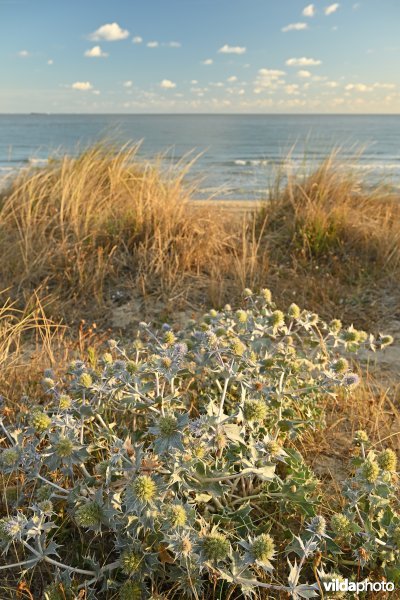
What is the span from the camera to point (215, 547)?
143 cm

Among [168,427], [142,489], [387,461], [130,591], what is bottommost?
[130,591]

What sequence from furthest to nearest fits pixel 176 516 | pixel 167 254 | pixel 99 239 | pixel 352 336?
pixel 99 239 → pixel 167 254 → pixel 352 336 → pixel 176 516

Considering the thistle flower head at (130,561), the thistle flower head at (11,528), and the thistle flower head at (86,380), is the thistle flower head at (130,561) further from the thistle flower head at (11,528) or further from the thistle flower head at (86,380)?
the thistle flower head at (86,380)

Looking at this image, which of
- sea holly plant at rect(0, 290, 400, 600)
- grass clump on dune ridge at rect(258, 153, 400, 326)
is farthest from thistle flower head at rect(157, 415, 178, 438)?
grass clump on dune ridge at rect(258, 153, 400, 326)

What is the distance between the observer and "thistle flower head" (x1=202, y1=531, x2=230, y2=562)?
1.42 meters

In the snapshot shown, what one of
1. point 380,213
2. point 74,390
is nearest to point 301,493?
point 74,390

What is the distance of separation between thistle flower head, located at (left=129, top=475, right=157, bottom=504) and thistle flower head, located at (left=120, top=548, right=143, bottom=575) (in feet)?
0.87

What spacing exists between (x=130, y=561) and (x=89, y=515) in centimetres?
19

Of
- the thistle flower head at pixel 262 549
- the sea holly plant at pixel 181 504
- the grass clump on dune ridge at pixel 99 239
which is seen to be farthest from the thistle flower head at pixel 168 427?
the grass clump on dune ridge at pixel 99 239

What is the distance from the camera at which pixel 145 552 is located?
153 cm

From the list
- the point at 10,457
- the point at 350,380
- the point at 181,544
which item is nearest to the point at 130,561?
the point at 181,544

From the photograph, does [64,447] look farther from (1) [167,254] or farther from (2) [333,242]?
(2) [333,242]

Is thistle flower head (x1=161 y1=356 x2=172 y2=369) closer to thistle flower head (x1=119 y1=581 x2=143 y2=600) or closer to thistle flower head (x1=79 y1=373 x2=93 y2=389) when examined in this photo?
thistle flower head (x1=79 y1=373 x2=93 y2=389)

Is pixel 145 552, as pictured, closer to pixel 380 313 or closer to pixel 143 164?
pixel 380 313
